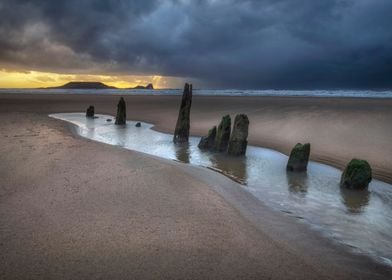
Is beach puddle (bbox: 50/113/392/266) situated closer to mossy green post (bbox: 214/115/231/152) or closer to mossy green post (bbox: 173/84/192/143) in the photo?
mossy green post (bbox: 214/115/231/152)

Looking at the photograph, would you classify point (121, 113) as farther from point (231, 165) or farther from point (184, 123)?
point (231, 165)

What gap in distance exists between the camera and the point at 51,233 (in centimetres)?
485

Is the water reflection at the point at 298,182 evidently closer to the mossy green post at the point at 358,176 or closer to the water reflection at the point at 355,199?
the water reflection at the point at 355,199

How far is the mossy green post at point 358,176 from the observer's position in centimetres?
918

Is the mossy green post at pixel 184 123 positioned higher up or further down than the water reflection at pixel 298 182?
higher up

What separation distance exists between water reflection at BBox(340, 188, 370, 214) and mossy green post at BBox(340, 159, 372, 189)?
19 centimetres

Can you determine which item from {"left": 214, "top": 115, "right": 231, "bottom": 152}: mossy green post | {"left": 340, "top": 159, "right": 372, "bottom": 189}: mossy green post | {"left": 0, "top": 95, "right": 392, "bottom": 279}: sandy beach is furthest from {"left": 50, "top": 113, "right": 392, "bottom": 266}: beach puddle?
{"left": 214, "top": 115, "right": 231, "bottom": 152}: mossy green post

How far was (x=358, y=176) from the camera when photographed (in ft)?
30.2

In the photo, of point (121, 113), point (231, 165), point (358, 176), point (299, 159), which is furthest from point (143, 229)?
point (121, 113)

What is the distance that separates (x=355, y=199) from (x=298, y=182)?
1.89 metres

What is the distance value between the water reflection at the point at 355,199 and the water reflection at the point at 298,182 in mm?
1047

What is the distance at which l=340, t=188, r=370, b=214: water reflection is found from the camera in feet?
25.6

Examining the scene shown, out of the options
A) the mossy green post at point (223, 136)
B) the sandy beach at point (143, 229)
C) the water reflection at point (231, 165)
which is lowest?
the water reflection at point (231, 165)

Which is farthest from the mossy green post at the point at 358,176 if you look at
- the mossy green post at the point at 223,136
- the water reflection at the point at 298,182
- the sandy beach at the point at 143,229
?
the mossy green post at the point at 223,136
